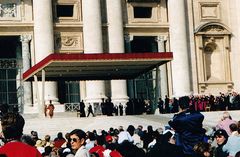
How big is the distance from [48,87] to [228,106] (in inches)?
483

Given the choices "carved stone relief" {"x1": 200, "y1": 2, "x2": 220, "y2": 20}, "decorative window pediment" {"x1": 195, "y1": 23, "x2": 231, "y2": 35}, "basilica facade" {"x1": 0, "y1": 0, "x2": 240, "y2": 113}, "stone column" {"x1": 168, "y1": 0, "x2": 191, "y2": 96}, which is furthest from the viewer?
"carved stone relief" {"x1": 200, "y1": 2, "x2": 220, "y2": 20}

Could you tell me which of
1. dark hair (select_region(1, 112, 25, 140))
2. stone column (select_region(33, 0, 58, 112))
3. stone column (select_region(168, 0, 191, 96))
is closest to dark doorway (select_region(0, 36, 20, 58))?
stone column (select_region(33, 0, 58, 112))

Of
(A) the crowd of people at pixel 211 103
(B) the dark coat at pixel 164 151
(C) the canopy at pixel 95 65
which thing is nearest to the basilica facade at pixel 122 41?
(A) the crowd of people at pixel 211 103

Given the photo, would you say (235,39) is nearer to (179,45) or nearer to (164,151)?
(179,45)

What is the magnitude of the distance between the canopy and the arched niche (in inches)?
343

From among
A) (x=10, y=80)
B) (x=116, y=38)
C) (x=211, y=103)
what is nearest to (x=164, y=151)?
(x=211, y=103)

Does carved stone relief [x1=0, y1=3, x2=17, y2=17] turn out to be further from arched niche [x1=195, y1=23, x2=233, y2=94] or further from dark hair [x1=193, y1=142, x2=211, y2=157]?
dark hair [x1=193, y1=142, x2=211, y2=157]

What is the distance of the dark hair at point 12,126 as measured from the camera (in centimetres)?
528

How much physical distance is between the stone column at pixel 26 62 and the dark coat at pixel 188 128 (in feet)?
112

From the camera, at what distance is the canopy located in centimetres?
3369

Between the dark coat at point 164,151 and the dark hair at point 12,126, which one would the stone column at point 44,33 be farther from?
the dark hair at point 12,126

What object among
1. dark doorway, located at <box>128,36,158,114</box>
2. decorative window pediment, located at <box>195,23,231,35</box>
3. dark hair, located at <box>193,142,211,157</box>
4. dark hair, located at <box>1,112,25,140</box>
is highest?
decorative window pediment, located at <box>195,23,231,35</box>

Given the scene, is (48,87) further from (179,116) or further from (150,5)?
(179,116)

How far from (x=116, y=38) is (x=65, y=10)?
167 inches
